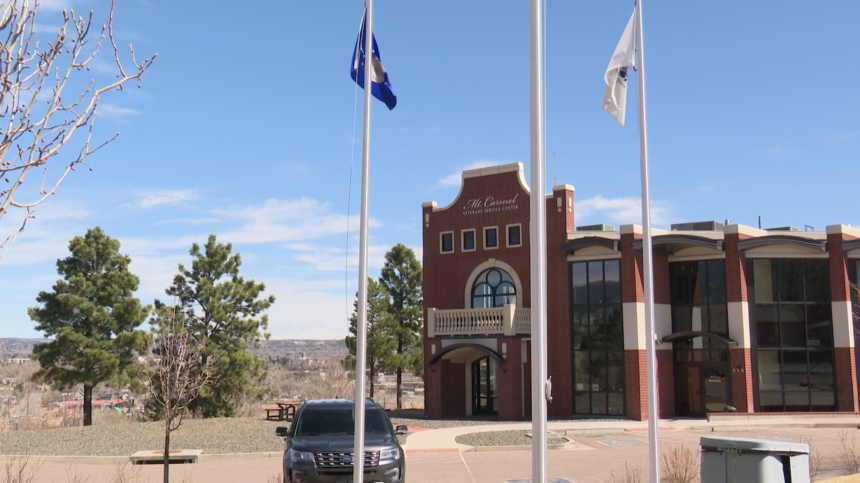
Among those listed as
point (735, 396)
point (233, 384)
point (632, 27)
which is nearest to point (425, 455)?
point (632, 27)

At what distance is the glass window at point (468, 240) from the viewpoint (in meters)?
34.4

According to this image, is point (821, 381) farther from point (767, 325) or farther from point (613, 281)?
point (613, 281)

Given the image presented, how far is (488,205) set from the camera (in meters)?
33.8

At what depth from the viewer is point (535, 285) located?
884 cm

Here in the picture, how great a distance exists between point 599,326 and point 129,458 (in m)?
19.0

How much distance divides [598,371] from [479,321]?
5.23m

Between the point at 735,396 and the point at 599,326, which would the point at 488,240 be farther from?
the point at 735,396

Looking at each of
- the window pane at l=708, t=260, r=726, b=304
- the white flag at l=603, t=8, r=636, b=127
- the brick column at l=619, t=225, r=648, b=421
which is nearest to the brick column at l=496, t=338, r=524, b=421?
the brick column at l=619, t=225, r=648, b=421

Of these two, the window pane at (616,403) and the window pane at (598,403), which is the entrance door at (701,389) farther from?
the window pane at (598,403)

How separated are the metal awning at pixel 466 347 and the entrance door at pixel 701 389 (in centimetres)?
748

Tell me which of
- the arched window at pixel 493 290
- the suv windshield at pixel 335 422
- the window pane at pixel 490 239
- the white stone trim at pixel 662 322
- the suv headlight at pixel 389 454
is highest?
the window pane at pixel 490 239

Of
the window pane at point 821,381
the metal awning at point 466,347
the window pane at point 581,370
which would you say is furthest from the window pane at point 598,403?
the window pane at point 821,381

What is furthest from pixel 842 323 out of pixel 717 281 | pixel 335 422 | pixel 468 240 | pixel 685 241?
pixel 335 422

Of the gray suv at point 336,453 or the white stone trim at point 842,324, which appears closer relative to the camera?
the gray suv at point 336,453
